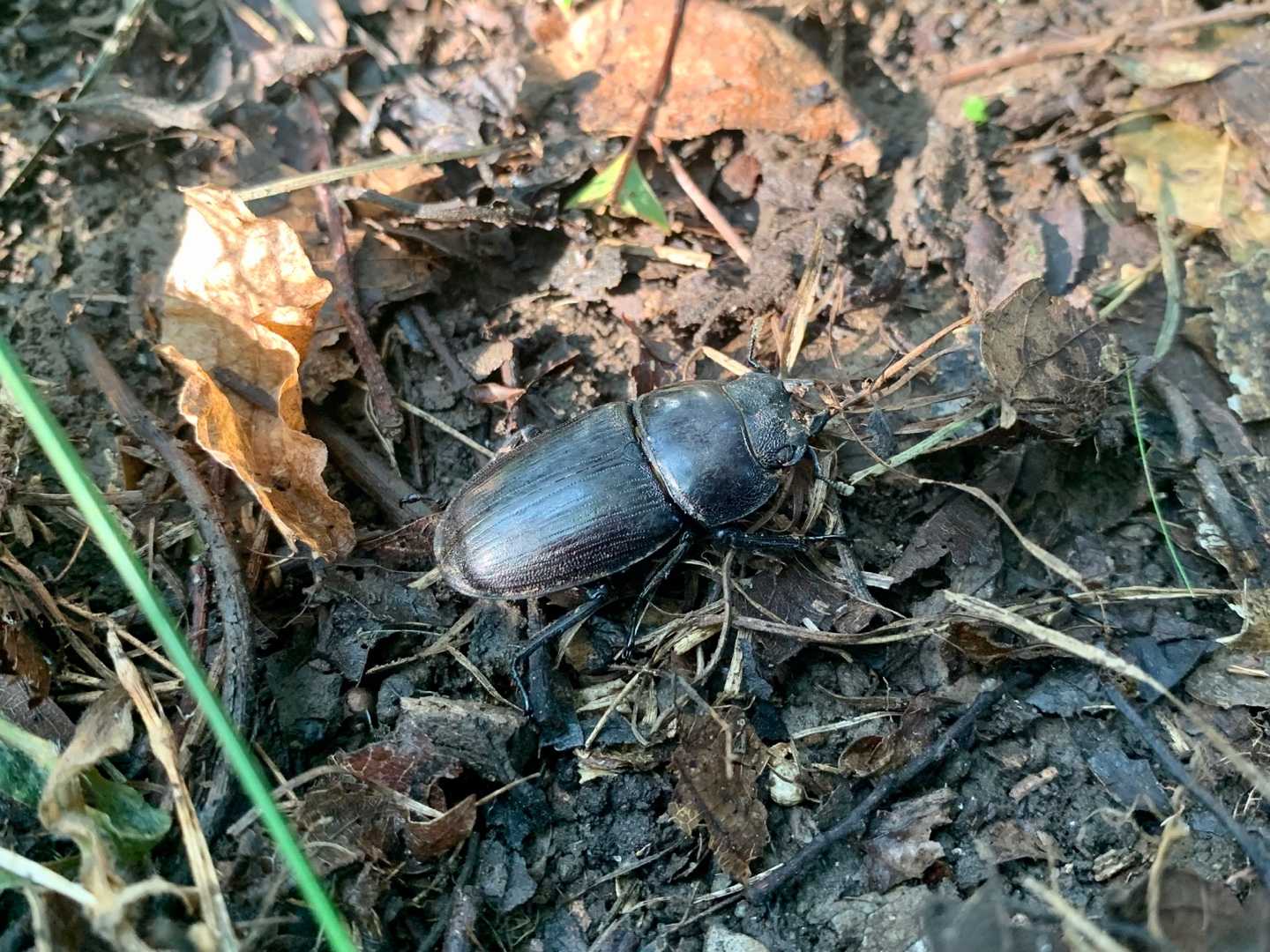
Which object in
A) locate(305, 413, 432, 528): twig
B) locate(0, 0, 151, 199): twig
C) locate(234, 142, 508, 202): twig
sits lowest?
locate(305, 413, 432, 528): twig

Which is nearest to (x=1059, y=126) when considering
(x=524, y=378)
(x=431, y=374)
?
(x=524, y=378)

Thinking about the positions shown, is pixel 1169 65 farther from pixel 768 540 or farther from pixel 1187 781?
pixel 1187 781

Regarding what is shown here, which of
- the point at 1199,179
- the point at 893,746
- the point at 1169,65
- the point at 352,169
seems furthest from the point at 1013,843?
the point at 352,169

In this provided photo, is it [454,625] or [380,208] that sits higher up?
[380,208]

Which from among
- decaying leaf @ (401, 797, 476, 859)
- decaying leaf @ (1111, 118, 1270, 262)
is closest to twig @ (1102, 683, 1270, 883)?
decaying leaf @ (1111, 118, 1270, 262)

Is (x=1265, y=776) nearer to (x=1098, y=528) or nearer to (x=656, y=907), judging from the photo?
(x=1098, y=528)

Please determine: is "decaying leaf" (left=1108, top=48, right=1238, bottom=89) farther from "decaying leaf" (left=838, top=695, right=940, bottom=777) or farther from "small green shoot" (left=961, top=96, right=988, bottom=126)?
"decaying leaf" (left=838, top=695, right=940, bottom=777)
